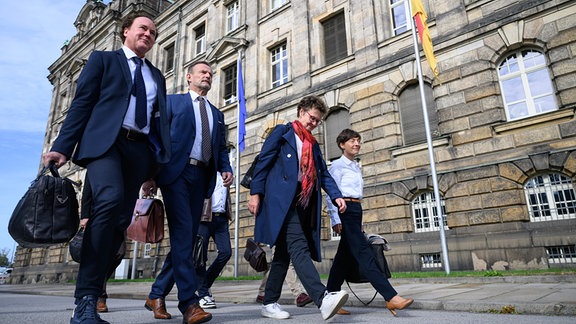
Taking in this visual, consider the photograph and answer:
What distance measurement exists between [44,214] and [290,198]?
6.02 ft

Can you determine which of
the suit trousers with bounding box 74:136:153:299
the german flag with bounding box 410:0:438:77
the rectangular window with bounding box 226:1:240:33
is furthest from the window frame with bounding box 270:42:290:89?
the suit trousers with bounding box 74:136:153:299

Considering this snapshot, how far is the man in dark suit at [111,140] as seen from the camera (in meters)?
2.37

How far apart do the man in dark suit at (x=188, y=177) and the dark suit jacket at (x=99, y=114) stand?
0.95ft

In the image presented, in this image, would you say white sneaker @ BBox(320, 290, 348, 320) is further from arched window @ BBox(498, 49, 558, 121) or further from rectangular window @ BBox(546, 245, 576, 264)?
arched window @ BBox(498, 49, 558, 121)

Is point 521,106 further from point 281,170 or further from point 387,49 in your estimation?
point 281,170

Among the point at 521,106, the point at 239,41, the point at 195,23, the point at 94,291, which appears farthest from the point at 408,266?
the point at 195,23

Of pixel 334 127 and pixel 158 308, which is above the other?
pixel 334 127

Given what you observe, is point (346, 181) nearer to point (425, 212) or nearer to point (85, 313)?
point (85, 313)

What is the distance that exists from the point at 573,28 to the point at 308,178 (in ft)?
32.4

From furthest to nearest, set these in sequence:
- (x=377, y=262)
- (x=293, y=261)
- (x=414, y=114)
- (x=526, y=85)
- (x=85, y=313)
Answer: (x=414, y=114), (x=526, y=85), (x=377, y=262), (x=293, y=261), (x=85, y=313)

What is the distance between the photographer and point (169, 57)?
25234 millimetres

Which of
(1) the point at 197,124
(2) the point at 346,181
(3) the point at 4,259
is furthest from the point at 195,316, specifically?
(3) the point at 4,259

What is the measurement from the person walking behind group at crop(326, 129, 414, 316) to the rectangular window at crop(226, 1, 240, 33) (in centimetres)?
1821

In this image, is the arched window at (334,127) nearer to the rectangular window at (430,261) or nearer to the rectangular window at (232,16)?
the rectangular window at (430,261)
